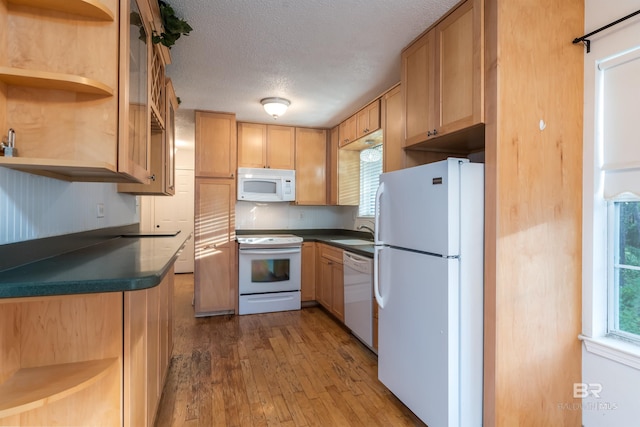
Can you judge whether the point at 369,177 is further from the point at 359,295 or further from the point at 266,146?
the point at 359,295

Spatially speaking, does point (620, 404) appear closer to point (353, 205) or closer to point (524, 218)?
point (524, 218)

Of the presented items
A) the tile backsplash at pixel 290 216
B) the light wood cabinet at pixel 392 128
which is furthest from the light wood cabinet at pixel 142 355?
the tile backsplash at pixel 290 216

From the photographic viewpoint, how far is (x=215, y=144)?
3.74m

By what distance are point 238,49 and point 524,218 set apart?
7.00 ft

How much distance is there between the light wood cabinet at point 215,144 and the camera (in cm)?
368

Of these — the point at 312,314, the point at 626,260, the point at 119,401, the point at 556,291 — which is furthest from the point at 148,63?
the point at 312,314

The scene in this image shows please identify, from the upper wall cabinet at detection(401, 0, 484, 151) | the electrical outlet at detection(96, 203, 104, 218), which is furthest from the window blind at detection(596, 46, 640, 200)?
the electrical outlet at detection(96, 203, 104, 218)

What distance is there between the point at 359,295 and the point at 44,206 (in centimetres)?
231

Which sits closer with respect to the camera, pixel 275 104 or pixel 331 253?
pixel 275 104

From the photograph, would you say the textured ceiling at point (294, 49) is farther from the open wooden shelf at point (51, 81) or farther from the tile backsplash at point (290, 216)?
the tile backsplash at point (290, 216)

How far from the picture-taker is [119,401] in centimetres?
114

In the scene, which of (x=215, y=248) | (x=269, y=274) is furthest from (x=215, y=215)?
(x=269, y=274)

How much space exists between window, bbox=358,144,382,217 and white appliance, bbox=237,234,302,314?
3.10 feet

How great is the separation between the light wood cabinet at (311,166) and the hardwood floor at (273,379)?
1.69m
